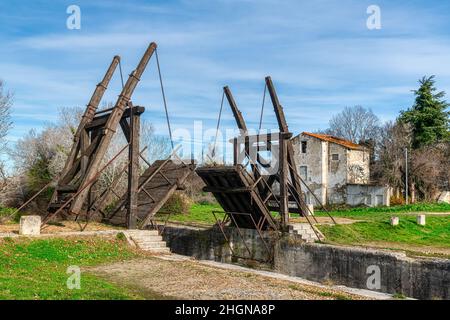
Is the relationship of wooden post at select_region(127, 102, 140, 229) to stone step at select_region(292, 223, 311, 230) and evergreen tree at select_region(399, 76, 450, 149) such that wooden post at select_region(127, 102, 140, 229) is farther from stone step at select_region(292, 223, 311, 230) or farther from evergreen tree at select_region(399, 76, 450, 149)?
evergreen tree at select_region(399, 76, 450, 149)

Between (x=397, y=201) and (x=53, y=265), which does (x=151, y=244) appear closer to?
(x=53, y=265)

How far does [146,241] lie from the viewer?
1712 centimetres

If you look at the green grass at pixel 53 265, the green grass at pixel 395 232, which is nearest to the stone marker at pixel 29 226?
the green grass at pixel 53 265

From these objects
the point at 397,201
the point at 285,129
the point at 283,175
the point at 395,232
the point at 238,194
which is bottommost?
the point at 395,232

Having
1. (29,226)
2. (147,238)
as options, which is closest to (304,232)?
(147,238)

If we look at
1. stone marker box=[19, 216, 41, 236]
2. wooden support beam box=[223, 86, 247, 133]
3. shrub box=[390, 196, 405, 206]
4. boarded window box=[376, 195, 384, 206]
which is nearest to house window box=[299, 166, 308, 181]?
boarded window box=[376, 195, 384, 206]

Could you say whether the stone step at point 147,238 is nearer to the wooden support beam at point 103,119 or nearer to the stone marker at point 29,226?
the stone marker at point 29,226

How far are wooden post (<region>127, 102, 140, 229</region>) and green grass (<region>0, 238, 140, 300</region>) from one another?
2.17 m

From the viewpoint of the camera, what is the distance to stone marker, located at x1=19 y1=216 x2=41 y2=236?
15.5 metres

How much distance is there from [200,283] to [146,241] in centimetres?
626

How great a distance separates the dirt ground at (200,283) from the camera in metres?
10.1

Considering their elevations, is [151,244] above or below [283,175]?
below
